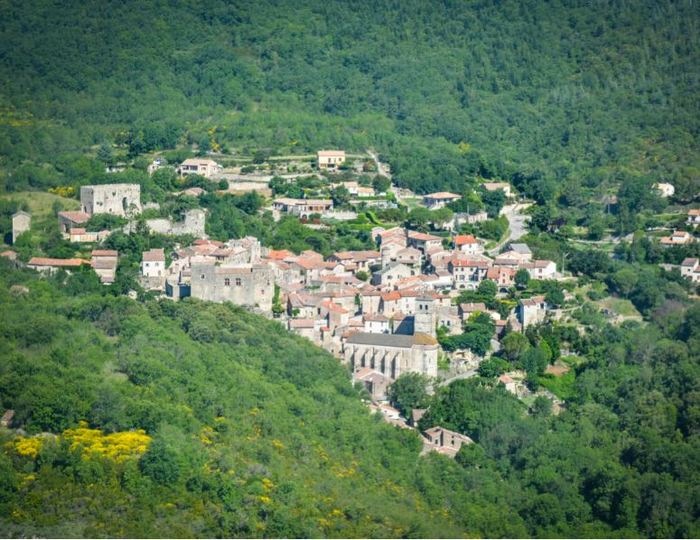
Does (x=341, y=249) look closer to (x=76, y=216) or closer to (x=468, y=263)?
(x=468, y=263)

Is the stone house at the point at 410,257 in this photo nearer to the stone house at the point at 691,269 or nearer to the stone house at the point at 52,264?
the stone house at the point at 691,269

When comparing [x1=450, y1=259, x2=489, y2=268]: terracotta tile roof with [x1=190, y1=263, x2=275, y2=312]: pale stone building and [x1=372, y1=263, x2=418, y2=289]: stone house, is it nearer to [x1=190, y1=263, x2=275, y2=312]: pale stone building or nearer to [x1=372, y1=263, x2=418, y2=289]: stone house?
[x1=372, y1=263, x2=418, y2=289]: stone house

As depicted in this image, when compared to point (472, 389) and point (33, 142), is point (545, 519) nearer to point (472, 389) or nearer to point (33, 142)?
point (472, 389)

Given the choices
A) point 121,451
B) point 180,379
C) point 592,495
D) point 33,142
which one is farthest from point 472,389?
point 33,142

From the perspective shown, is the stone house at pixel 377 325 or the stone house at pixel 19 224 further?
the stone house at pixel 19 224

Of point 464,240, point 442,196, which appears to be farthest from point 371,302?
point 442,196

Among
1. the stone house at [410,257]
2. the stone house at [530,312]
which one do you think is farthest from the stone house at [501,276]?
the stone house at [410,257]
